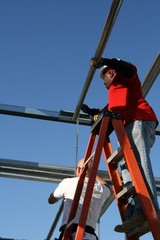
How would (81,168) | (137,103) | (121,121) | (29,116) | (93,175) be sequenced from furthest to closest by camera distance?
1. (29,116)
2. (81,168)
3. (137,103)
4. (121,121)
5. (93,175)

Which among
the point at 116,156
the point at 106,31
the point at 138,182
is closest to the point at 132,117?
the point at 116,156

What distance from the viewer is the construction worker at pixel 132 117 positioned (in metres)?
2.35

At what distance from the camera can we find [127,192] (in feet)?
8.11

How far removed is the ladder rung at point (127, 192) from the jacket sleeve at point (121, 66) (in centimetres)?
84

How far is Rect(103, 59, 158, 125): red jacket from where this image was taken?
2.68 meters

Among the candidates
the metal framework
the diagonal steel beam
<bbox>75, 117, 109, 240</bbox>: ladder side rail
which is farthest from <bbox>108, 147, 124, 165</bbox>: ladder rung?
the metal framework

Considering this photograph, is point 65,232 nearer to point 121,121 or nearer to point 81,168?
point 81,168

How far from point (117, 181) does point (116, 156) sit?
0.21m

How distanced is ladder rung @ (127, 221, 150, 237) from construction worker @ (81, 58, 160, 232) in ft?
0.09

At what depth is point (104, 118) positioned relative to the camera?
8.55ft

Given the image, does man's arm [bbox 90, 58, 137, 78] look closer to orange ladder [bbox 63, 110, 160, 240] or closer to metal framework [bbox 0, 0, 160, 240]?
orange ladder [bbox 63, 110, 160, 240]

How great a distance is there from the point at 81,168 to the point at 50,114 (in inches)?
73.6

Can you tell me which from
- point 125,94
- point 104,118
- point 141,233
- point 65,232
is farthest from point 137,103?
point 65,232

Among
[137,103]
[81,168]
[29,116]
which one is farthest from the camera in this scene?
[29,116]
